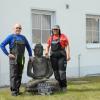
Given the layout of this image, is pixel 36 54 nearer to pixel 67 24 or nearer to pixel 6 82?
pixel 6 82

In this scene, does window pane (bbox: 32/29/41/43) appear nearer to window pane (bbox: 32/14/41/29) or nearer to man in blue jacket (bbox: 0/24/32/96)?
window pane (bbox: 32/14/41/29)

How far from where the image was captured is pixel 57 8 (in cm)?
1620

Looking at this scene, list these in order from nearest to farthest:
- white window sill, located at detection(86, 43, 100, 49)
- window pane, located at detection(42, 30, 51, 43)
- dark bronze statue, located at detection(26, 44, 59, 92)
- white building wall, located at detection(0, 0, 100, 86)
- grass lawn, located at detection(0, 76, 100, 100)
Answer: grass lawn, located at detection(0, 76, 100, 100) → dark bronze statue, located at detection(26, 44, 59, 92) → white building wall, located at detection(0, 0, 100, 86) → window pane, located at detection(42, 30, 51, 43) → white window sill, located at detection(86, 43, 100, 49)

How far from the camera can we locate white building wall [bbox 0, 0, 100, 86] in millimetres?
14312

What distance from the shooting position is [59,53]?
12.3 m

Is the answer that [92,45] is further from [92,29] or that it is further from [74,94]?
[74,94]

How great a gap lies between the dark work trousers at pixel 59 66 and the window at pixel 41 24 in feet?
11.1

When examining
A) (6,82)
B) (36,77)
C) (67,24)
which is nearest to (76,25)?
(67,24)

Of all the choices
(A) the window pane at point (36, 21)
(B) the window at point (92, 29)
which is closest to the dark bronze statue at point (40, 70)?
(A) the window pane at point (36, 21)

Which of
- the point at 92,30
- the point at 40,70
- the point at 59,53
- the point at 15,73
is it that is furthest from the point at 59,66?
the point at 92,30

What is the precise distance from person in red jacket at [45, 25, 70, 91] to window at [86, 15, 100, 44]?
560cm

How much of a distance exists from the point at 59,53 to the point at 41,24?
387 cm

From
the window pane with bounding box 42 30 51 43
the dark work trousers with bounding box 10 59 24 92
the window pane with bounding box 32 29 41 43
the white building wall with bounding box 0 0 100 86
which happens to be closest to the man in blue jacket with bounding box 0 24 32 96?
the dark work trousers with bounding box 10 59 24 92

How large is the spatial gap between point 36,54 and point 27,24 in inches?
118
